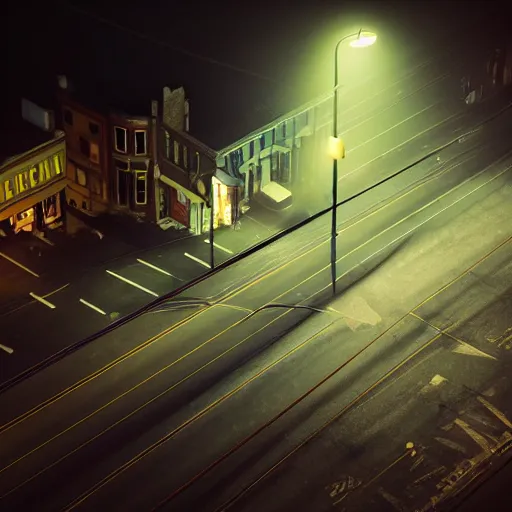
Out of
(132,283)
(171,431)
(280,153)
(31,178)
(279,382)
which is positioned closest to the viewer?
(171,431)

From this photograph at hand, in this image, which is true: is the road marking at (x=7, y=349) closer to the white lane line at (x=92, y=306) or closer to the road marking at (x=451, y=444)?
the white lane line at (x=92, y=306)

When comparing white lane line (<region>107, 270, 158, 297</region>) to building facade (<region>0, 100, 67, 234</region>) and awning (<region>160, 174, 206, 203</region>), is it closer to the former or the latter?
building facade (<region>0, 100, 67, 234</region>)

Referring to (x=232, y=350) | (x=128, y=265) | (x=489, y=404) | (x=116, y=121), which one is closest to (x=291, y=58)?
(x=116, y=121)

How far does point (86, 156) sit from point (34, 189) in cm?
321

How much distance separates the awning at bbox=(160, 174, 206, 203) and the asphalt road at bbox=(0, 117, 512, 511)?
409 cm

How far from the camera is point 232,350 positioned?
139ft

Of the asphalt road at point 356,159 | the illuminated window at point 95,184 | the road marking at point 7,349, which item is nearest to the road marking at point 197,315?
the asphalt road at point 356,159

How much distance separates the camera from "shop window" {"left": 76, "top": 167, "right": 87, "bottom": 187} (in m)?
51.5

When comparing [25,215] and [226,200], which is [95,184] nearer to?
[25,215]

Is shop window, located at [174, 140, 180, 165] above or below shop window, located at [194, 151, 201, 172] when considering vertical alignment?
above

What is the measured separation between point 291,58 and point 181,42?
6.14 m

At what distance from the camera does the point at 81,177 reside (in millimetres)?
51656

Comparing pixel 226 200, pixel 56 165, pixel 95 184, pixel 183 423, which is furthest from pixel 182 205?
pixel 183 423

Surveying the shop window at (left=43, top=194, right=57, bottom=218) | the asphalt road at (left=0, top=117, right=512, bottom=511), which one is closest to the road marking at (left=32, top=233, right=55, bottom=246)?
the shop window at (left=43, top=194, right=57, bottom=218)
